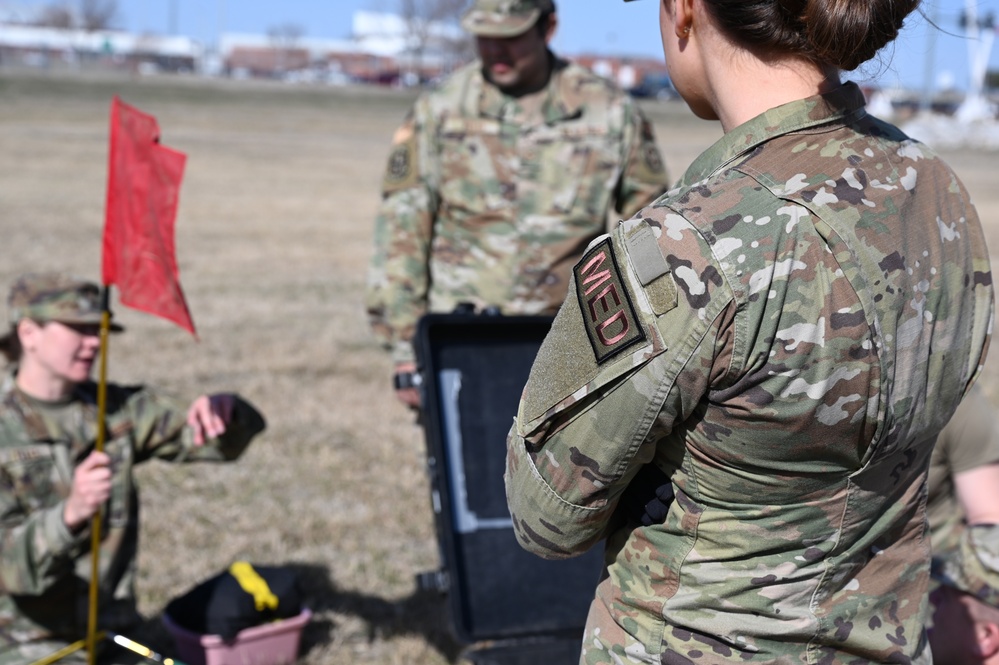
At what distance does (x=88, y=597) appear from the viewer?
138 inches

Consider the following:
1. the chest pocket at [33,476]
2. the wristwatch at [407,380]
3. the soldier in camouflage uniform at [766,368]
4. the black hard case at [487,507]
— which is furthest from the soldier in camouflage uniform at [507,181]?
the soldier in camouflage uniform at [766,368]

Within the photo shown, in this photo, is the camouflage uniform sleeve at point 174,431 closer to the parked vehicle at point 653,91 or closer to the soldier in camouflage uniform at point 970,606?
the soldier in camouflage uniform at point 970,606

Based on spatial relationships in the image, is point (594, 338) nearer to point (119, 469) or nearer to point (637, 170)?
point (119, 469)

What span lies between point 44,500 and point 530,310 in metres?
1.65

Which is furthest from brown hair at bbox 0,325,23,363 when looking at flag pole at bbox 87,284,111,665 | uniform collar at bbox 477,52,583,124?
uniform collar at bbox 477,52,583,124

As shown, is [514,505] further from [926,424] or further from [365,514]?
[365,514]

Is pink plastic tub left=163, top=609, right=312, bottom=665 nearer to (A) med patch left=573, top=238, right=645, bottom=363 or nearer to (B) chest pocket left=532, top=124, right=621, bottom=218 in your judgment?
(B) chest pocket left=532, top=124, right=621, bottom=218

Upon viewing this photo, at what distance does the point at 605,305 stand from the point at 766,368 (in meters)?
0.21

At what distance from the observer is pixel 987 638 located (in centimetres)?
270

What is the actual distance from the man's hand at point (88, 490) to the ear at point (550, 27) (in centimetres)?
204

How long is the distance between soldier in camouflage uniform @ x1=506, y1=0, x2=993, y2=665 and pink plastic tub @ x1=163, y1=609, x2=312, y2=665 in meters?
2.20

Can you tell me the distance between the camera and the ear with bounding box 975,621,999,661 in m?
2.69

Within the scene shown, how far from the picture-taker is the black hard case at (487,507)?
317 cm

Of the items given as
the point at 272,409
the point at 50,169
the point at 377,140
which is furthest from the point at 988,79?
the point at 272,409
